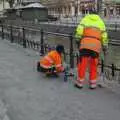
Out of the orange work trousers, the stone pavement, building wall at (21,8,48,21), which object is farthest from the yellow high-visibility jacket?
building wall at (21,8,48,21)

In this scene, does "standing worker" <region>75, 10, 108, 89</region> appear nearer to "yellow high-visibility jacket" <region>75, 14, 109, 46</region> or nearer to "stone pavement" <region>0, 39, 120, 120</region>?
"yellow high-visibility jacket" <region>75, 14, 109, 46</region>

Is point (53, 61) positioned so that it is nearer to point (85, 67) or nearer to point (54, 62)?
point (54, 62)

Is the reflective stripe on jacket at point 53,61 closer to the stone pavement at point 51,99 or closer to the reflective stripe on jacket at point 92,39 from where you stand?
the stone pavement at point 51,99

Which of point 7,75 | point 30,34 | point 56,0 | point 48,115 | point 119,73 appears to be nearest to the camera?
point 48,115

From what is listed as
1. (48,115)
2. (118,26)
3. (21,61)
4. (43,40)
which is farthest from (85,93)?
(118,26)

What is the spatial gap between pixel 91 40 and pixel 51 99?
4.69ft

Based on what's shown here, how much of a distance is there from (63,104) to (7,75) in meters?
3.24

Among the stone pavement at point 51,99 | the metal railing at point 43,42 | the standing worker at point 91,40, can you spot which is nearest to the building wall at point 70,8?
the metal railing at point 43,42

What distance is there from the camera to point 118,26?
41312 mm

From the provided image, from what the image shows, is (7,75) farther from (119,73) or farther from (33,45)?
(33,45)

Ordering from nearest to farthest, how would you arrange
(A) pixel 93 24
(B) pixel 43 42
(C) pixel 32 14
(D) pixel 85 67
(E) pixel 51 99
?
(E) pixel 51 99
(A) pixel 93 24
(D) pixel 85 67
(B) pixel 43 42
(C) pixel 32 14

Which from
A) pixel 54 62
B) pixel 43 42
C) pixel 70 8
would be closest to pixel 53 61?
pixel 54 62

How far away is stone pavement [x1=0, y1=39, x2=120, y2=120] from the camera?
6.38 m

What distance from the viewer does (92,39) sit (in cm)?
805
